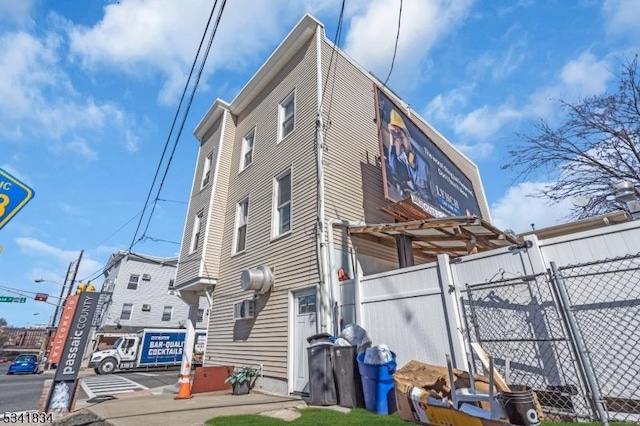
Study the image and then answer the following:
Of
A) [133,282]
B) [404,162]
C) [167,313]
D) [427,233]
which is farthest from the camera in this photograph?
[167,313]

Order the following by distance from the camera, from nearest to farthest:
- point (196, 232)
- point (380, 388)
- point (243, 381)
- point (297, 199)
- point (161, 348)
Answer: point (380, 388), point (243, 381), point (297, 199), point (196, 232), point (161, 348)

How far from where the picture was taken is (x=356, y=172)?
9.21 metres

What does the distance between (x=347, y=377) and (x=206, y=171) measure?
11.1 meters

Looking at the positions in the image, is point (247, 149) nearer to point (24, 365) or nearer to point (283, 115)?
point (283, 115)

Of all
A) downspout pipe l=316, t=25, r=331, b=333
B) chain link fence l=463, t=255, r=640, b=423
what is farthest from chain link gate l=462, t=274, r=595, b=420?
downspout pipe l=316, t=25, r=331, b=333

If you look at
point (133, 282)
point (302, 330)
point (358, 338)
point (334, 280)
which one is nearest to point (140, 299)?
point (133, 282)

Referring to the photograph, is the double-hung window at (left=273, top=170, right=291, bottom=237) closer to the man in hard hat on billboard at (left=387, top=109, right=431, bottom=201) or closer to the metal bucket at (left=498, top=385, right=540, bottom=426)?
the man in hard hat on billboard at (left=387, top=109, right=431, bottom=201)

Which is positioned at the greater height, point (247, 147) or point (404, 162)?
point (247, 147)

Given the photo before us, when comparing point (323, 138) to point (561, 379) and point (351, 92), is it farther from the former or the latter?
point (561, 379)

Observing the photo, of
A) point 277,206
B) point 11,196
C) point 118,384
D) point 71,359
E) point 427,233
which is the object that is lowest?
point 118,384

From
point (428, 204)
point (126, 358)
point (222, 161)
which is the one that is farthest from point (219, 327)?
point (126, 358)

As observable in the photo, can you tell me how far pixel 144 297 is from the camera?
97.7ft

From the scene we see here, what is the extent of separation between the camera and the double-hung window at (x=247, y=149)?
11.9 metres

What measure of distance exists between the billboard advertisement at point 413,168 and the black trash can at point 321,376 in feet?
13.5
